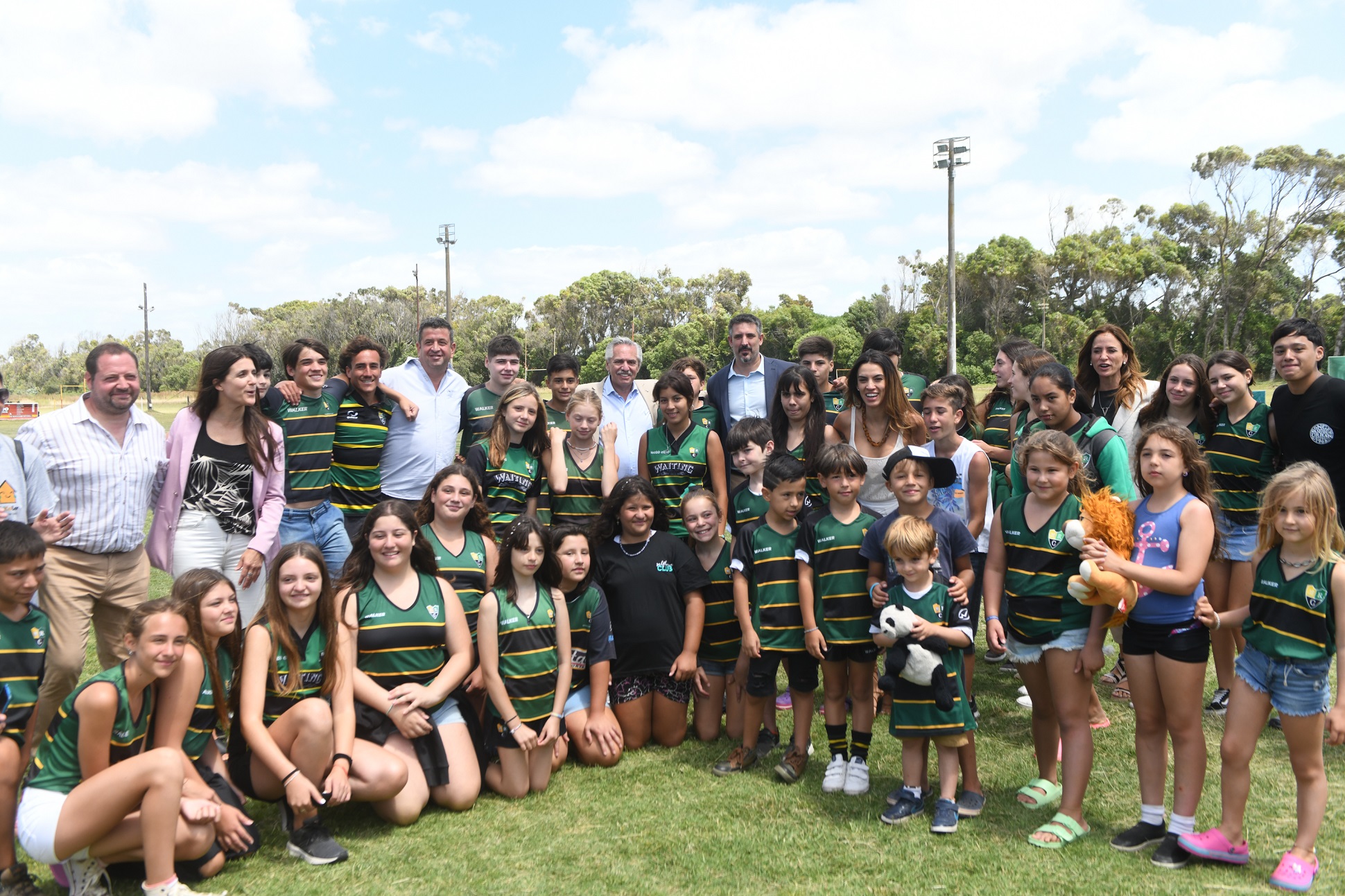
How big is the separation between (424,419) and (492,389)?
50cm

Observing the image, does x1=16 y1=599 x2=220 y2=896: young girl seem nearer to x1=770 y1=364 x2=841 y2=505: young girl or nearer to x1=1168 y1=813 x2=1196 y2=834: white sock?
x1=770 y1=364 x2=841 y2=505: young girl

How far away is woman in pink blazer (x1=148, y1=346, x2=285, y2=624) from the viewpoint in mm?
4875

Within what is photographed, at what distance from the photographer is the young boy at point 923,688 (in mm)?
4109

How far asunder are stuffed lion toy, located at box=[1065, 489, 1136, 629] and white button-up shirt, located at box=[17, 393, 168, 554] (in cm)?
429

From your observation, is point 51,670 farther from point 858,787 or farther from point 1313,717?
point 1313,717

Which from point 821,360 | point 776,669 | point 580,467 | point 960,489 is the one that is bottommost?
point 776,669

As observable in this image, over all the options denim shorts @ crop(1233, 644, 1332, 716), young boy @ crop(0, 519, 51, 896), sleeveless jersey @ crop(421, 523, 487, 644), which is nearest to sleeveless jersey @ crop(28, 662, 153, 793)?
young boy @ crop(0, 519, 51, 896)

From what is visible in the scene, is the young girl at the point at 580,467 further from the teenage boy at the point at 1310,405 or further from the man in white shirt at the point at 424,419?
the teenage boy at the point at 1310,405

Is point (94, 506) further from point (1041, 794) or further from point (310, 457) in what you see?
point (1041, 794)

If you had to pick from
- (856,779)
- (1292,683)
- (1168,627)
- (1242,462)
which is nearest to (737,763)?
(856,779)

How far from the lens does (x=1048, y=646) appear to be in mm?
4016

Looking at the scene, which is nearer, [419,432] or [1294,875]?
[1294,875]

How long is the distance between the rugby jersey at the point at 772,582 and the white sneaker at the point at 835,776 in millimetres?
565

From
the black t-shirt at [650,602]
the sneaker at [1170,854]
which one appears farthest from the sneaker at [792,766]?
the sneaker at [1170,854]
